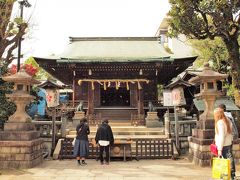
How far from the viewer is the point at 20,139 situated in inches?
397

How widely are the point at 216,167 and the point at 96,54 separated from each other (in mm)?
16655

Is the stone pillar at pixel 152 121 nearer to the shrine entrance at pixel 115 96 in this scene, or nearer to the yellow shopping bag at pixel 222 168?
the shrine entrance at pixel 115 96

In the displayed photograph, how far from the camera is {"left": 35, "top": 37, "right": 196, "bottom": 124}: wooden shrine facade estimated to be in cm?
1912

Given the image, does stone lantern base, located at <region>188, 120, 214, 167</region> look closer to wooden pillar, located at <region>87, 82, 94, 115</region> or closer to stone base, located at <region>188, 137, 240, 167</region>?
stone base, located at <region>188, 137, 240, 167</region>

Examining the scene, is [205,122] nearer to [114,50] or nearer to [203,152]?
[203,152]

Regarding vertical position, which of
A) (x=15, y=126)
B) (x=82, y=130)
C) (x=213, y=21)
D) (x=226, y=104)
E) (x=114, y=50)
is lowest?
(x=82, y=130)

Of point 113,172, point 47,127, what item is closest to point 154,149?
point 113,172

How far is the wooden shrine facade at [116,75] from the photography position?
19125 millimetres

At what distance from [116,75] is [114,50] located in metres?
3.22

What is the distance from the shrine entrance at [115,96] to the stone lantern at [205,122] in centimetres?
996

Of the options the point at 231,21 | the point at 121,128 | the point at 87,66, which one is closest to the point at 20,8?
the point at 87,66

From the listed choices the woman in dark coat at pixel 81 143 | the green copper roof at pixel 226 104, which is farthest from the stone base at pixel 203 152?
the woman in dark coat at pixel 81 143

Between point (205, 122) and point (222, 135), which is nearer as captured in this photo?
point (222, 135)

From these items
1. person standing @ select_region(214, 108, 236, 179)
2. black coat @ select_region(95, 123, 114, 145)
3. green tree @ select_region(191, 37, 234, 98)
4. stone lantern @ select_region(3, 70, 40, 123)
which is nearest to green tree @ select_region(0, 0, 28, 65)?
stone lantern @ select_region(3, 70, 40, 123)
